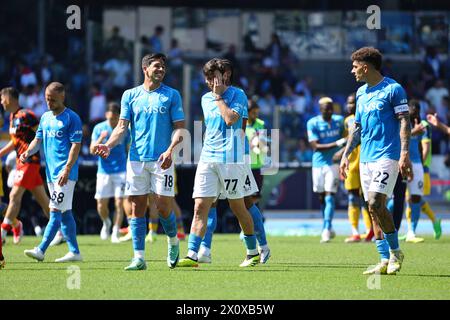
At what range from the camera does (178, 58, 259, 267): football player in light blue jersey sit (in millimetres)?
11828

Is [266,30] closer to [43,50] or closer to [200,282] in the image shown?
[43,50]

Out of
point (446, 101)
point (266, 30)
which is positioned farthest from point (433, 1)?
point (266, 30)

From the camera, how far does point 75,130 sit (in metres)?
13.1

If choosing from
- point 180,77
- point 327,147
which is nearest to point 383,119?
point 327,147

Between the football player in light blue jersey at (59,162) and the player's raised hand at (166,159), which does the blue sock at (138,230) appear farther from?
the football player in light blue jersey at (59,162)

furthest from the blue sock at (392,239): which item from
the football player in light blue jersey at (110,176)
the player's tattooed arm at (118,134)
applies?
the football player in light blue jersey at (110,176)

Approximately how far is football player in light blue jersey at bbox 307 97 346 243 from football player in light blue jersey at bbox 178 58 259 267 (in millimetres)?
6145

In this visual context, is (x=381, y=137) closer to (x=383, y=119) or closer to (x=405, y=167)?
(x=383, y=119)

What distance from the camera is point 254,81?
104ft

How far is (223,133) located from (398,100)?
204cm

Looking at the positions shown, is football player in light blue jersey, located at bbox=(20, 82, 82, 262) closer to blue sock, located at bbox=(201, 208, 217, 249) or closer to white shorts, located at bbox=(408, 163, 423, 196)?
blue sock, located at bbox=(201, 208, 217, 249)

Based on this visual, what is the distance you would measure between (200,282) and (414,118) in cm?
749

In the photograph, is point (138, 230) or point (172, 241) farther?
point (172, 241)

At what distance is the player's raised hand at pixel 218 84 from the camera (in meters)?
11.8
